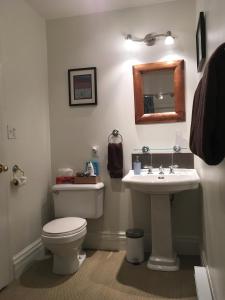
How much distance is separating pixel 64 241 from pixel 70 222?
0.24m

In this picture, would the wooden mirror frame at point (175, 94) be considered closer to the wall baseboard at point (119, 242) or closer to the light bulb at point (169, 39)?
the light bulb at point (169, 39)

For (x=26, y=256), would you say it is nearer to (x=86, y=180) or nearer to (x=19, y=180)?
(x=19, y=180)

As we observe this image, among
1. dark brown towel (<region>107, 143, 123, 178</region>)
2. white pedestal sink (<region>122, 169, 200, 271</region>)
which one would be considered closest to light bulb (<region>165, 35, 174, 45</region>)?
dark brown towel (<region>107, 143, 123, 178</region>)

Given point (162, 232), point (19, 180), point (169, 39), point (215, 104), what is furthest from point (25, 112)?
point (215, 104)

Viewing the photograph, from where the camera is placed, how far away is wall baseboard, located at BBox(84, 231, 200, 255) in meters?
2.57

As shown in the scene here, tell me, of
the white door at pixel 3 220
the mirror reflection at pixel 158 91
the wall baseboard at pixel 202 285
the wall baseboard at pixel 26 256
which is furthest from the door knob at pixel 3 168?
the wall baseboard at pixel 202 285

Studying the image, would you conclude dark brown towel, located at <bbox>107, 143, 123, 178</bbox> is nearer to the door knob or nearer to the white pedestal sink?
the white pedestal sink

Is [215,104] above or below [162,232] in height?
above

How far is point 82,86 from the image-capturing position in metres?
2.78

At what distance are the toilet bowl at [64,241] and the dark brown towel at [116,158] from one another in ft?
1.92

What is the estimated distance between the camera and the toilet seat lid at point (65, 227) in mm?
2135

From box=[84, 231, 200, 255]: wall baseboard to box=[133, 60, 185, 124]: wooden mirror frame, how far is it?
1109mm

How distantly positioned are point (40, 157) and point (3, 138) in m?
0.61

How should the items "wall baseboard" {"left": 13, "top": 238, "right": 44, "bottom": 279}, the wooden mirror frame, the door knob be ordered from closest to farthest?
1. the door knob
2. "wall baseboard" {"left": 13, "top": 238, "right": 44, "bottom": 279}
3. the wooden mirror frame
